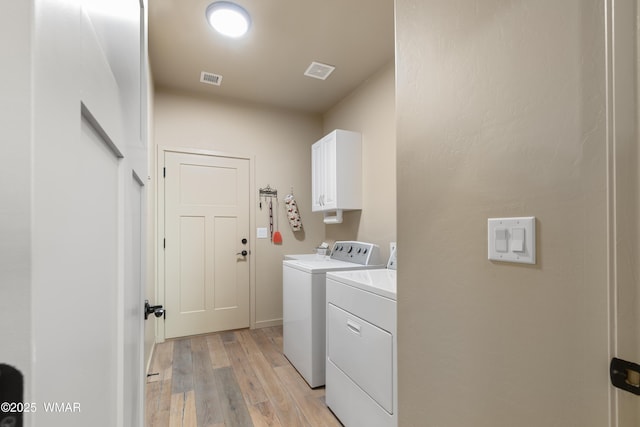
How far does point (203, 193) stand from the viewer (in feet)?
Result: 10.6

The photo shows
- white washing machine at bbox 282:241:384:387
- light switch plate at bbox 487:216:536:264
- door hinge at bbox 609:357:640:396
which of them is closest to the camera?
door hinge at bbox 609:357:640:396

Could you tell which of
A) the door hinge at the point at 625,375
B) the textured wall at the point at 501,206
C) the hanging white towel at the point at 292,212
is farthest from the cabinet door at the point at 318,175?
the door hinge at the point at 625,375

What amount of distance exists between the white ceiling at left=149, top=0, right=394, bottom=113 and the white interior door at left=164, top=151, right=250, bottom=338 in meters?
0.84

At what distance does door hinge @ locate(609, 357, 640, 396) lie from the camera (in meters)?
0.54

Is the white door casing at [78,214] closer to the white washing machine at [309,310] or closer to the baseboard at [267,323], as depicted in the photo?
the white washing machine at [309,310]

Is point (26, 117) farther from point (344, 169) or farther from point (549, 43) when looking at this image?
point (344, 169)

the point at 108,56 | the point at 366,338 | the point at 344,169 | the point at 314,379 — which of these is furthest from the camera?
the point at 344,169

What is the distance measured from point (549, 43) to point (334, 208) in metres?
2.37

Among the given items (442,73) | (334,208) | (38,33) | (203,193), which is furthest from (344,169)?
(38,33)

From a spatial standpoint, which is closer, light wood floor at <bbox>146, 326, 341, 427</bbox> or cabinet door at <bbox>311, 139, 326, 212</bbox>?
light wood floor at <bbox>146, 326, 341, 427</bbox>

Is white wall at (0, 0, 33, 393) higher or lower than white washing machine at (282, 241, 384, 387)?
higher

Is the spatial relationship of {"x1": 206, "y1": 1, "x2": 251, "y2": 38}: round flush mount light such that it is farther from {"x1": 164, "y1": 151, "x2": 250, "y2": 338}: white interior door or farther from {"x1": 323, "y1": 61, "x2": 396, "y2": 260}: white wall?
{"x1": 164, "y1": 151, "x2": 250, "y2": 338}: white interior door

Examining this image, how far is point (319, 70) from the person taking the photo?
278 cm

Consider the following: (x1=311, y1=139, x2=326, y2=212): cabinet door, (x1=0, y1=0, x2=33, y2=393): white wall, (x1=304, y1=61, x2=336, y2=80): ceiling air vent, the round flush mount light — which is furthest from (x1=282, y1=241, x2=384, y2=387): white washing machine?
(x1=0, y1=0, x2=33, y2=393): white wall
